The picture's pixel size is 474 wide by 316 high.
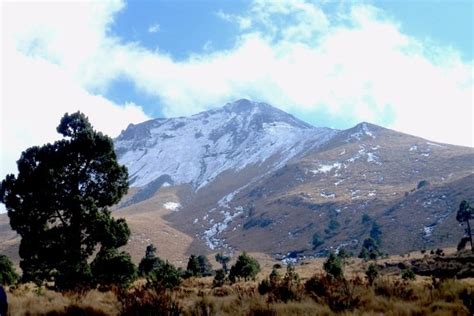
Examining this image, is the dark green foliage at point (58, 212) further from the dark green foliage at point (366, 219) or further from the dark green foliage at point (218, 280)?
the dark green foliage at point (366, 219)

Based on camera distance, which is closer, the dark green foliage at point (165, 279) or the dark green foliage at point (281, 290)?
the dark green foliage at point (281, 290)

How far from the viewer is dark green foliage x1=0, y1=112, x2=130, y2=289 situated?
24031mm

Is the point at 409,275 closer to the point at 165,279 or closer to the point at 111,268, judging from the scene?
the point at 165,279

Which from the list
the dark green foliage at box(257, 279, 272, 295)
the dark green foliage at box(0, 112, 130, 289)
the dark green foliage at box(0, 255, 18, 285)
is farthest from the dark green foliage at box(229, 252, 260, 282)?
the dark green foliage at box(257, 279, 272, 295)

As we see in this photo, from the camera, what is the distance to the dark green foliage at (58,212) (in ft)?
78.8

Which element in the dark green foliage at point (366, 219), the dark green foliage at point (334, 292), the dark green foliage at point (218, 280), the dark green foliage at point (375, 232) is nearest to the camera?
the dark green foliage at point (334, 292)

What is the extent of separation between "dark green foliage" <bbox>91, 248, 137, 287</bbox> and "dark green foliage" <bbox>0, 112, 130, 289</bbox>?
19.4 inches

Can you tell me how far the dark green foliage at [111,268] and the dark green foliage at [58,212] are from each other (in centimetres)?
49

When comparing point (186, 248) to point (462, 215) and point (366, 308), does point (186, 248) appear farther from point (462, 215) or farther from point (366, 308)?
point (366, 308)

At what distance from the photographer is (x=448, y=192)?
573ft

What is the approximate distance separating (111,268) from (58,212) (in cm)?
379

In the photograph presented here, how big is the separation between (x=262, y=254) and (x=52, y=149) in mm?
156939

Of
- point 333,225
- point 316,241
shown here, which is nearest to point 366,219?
point 333,225

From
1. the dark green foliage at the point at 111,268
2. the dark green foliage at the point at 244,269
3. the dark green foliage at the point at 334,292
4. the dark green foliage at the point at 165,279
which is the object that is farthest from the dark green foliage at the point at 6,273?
the dark green foliage at the point at 334,292
